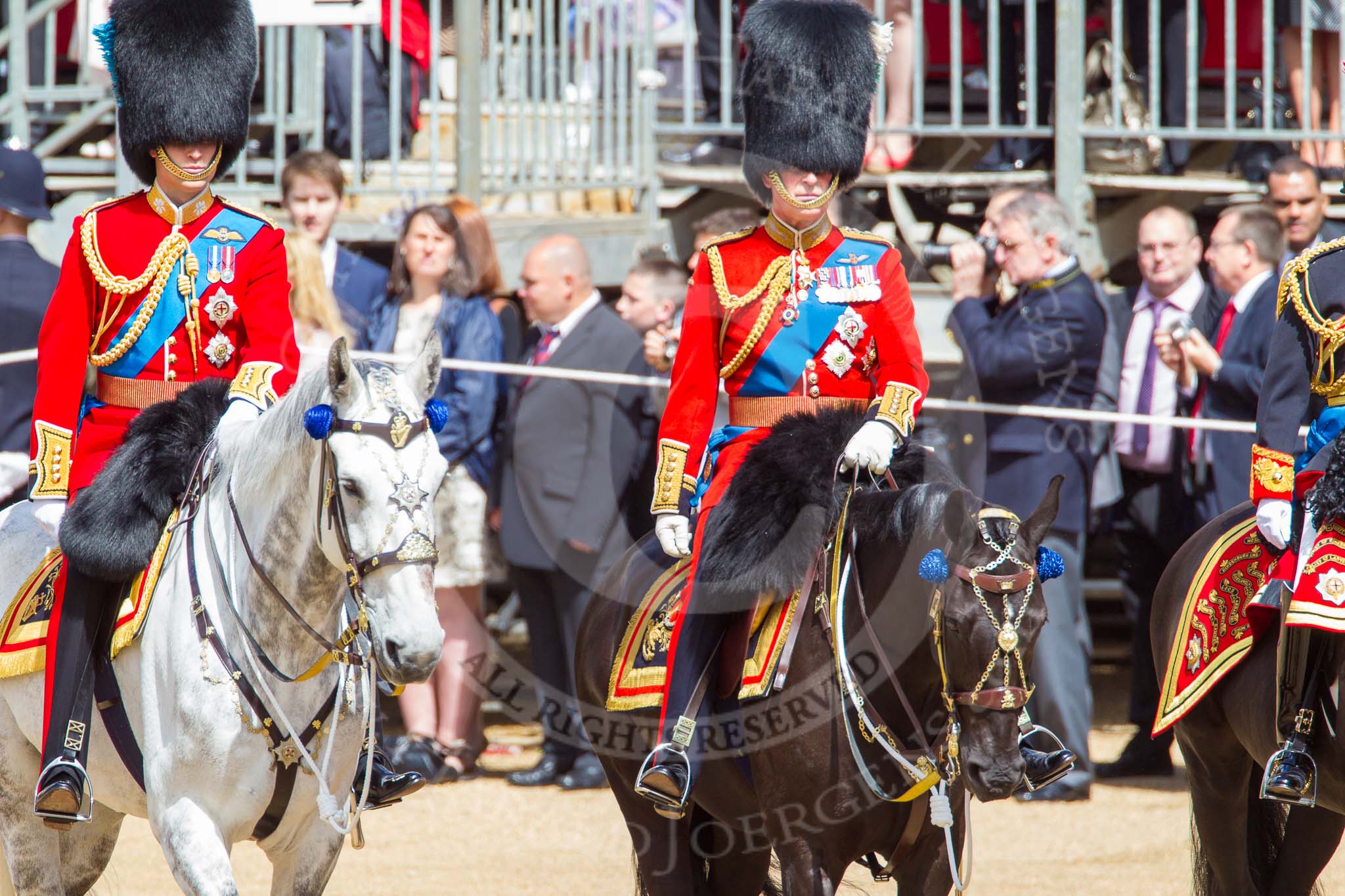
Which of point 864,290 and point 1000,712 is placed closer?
point 1000,712

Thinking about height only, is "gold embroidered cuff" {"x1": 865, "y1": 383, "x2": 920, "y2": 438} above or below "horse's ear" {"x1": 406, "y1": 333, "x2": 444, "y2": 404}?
below

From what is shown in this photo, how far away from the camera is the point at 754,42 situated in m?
5.00

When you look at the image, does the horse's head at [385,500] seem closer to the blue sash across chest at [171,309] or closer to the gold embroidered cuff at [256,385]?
the gold embroidered cuff at [256,385]

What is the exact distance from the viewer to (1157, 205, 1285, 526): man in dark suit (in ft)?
23.5

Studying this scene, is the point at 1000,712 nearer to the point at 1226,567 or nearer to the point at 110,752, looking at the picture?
the point at 1226,567

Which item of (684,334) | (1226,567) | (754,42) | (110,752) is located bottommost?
(110,752)

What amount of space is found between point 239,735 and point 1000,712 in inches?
65.2

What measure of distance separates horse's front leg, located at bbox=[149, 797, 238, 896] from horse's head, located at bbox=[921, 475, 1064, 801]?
63.1 inches

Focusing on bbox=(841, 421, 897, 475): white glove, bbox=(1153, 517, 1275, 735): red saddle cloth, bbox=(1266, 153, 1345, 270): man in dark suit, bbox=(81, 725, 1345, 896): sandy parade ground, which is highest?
bbox=(1266, 153, 1345, 270): man in dark suit

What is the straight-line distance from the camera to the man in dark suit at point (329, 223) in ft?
25.3

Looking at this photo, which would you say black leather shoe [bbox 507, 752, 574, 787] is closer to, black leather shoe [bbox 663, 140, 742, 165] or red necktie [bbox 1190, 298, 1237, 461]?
red necktie [bbox 1190, 298, 1237, 461]

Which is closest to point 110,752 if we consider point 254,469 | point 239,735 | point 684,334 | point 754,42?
point 239,735

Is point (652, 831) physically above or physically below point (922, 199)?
below

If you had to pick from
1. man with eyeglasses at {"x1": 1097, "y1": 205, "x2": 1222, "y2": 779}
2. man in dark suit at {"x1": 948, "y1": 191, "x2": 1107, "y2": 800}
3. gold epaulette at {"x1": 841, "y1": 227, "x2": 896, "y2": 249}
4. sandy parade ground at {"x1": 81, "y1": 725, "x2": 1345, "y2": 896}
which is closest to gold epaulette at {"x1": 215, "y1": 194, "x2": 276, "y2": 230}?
gold epaulette at {"x1": 841, "y1": 227, "x2": 896, "y2": 249}
